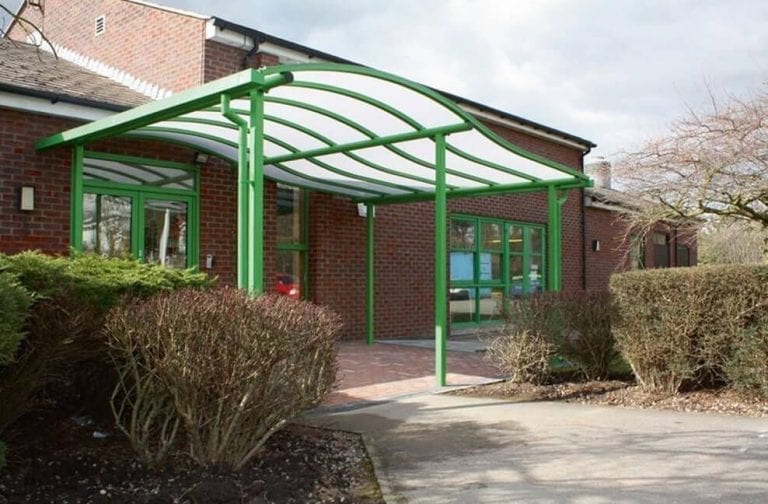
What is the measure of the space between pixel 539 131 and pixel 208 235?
962 cm

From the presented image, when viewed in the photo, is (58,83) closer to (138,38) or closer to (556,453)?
(138,38)

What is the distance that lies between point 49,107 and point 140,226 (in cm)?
190

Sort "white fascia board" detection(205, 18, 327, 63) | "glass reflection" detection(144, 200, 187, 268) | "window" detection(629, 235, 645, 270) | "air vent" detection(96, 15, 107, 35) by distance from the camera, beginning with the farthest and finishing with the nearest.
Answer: "window" detection(629, 235, 645, 270) → "air vent" detection(96, 15, 107, 35) → "white fascia board" detection(205, 18, 327, 63) → "glass reflection" detection(144, 200, 187, 268)

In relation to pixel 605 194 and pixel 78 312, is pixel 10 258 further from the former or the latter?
pixel 605 194

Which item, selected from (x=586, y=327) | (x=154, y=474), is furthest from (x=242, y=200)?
(x=586, y=327)

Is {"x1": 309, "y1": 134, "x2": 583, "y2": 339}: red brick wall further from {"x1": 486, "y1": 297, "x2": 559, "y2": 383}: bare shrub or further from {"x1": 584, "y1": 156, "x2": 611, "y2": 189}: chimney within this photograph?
{"x1": 486, "y1": 297, "x2": 559, "y2": 383}: bare shrub

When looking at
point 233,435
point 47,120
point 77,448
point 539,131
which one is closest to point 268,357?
point 233,435

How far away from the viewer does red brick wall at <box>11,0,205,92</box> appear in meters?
11.2

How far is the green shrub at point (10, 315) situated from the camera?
3.56 metres

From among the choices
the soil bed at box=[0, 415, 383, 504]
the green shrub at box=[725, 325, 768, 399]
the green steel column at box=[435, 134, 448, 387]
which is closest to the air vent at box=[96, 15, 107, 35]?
the green steel column at box=[435, 134, 448, 387]

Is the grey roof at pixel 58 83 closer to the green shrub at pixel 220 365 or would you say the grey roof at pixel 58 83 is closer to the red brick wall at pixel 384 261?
the red brick wall at pixel 384 261

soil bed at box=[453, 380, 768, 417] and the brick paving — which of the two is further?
the brick paving

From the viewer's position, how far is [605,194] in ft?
63.0

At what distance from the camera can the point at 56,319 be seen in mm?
4371
